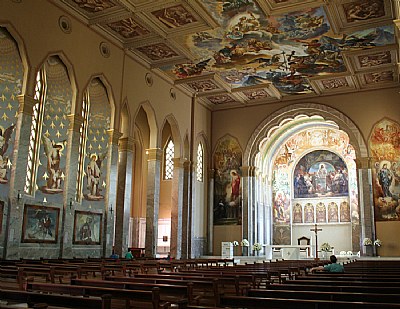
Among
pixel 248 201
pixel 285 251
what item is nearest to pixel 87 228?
pixel 248 201

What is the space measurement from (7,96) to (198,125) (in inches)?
580

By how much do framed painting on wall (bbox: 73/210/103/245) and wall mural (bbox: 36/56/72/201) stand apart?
155 centimetres

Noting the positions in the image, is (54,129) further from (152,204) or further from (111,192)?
(152,204)

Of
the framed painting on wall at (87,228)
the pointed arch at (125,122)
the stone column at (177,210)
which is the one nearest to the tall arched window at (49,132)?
the framed painting on wall at (87,228)

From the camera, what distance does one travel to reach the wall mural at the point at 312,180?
111 feet

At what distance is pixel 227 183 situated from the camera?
29812mm

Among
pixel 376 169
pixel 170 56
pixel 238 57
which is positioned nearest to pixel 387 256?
pixel 376 169

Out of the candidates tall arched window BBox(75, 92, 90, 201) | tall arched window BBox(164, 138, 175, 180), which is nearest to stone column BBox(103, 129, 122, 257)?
tall arched window BBox(75, 92, 90, 201)

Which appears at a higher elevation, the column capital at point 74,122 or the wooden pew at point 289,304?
the column capital at point 74,122

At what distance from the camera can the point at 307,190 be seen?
35.3 meters

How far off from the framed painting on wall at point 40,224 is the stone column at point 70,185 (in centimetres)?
39

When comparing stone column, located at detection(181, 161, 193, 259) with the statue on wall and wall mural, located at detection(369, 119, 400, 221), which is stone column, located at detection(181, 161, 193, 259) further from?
wall mural, located at detection(369, 119, 400, 221)

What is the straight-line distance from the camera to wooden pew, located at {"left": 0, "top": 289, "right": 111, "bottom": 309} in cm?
393

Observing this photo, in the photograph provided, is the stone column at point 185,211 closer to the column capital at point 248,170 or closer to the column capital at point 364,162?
the column capital at point 248,170
